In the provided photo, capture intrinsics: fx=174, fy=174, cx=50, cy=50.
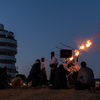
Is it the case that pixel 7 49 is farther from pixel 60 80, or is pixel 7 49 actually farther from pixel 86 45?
pixel 60 80

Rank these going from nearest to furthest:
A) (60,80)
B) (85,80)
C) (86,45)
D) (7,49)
→ (85,80) → (60,80) → (86,45) → (7,49)

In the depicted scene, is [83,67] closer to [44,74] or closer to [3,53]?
[44,74]

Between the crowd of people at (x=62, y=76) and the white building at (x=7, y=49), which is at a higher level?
the white building at (x=7, y=49)

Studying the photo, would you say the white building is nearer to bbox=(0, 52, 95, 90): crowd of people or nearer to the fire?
the fire

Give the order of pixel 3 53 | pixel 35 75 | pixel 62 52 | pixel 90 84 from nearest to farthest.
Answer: pixel 90 84
pixel 35 75
pixel 62 52
pixel 3 53

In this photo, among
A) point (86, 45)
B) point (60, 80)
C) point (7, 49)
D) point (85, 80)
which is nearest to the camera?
point (85, 80)

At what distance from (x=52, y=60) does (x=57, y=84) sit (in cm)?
127

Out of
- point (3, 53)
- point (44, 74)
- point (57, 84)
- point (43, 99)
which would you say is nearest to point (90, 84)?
point (57, 84)

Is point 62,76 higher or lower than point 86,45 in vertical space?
lower

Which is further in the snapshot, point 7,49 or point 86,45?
point 7,49

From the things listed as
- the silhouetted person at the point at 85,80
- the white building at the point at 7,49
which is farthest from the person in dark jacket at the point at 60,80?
the white building at the point at 7,49

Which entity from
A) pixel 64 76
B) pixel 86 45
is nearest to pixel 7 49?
pixel 86 45

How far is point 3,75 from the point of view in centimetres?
1006

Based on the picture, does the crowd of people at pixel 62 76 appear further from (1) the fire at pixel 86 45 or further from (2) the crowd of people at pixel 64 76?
(1) the fire at pixel 86 45
